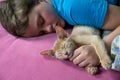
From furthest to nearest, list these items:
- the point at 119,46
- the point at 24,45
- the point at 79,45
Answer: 1. the point at 24,45
2. the point at 79,45
3. the point at 119,46

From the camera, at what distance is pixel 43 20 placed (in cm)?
111

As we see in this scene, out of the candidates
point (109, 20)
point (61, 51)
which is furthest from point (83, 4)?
point (61, 51)

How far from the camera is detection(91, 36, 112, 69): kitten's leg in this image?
2.74 feet

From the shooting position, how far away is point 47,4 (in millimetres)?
1133

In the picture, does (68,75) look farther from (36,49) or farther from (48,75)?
(36,49)

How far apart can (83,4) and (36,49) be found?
265 millimetres

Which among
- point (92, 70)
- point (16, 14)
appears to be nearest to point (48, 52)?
point (92, 70)

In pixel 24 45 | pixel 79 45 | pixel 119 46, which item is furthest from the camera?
pixel 24 45

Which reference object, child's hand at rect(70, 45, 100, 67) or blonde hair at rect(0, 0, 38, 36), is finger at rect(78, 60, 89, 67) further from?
blonde hair at rect(0, 0, 38, 36)

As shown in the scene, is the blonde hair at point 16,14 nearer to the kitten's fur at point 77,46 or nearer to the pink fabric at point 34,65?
the pink fabric at point 34,65

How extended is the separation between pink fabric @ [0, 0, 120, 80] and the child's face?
4cm

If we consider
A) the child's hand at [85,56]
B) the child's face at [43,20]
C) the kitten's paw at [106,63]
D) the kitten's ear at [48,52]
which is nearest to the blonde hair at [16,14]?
the child's face at [43,20]

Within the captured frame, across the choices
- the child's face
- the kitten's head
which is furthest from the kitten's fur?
the child's face

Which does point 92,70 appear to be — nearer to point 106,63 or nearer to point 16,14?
point 106,63
